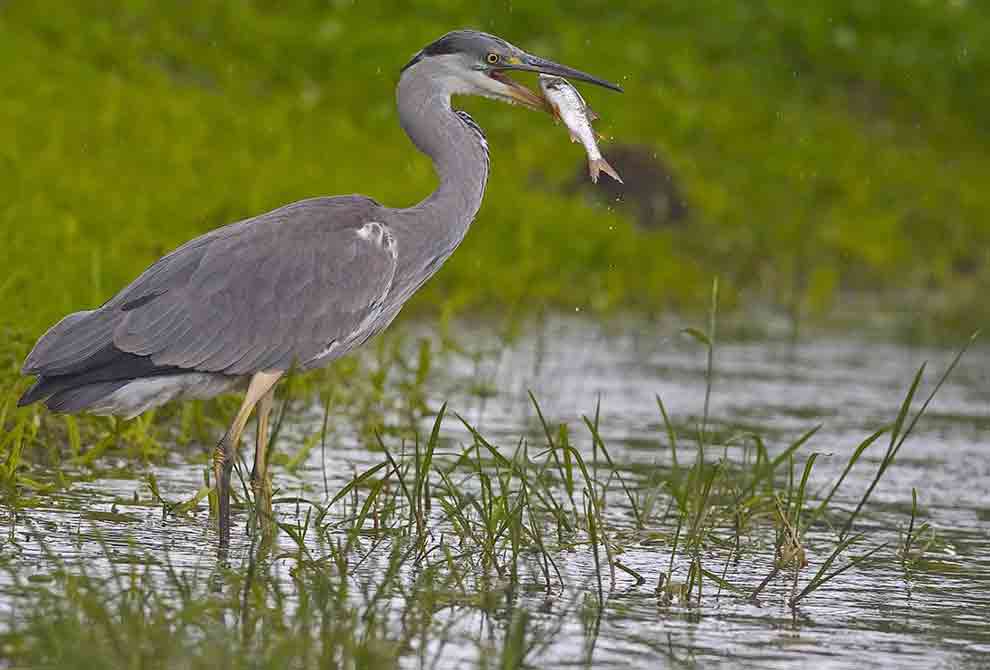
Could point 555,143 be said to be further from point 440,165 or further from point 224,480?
point 224,480

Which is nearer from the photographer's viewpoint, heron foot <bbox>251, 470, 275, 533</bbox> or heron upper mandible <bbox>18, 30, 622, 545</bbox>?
heron foot <bbox>251, 470, 275, 533</bbox>

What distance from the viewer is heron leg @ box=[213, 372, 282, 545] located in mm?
5738

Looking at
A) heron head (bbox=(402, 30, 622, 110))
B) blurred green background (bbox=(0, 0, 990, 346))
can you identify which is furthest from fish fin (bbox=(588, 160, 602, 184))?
blurred green background (bbox=(0, 0, 990, 346))

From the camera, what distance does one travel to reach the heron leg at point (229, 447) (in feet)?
18.8

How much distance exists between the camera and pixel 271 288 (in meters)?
6.04

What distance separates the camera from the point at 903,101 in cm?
2139

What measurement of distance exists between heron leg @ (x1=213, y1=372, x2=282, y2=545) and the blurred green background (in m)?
1.64

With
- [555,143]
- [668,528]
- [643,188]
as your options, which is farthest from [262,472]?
[555,143]

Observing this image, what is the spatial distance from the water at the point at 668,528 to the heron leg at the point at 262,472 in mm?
142

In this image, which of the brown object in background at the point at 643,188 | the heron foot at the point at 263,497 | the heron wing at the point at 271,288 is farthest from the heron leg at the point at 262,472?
the brown object in background at the point at 643,188

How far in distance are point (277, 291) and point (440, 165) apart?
2.50 ft

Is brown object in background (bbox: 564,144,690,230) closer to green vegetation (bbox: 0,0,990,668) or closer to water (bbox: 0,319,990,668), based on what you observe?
green vegetation (bbox: 0,0,990,668)

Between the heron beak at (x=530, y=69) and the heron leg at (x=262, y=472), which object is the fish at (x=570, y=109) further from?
the heron leg at (x=262, y=472)

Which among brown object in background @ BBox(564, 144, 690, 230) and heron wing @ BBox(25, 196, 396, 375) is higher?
brown object in background @ BBox(564, 144, 690, 230)
